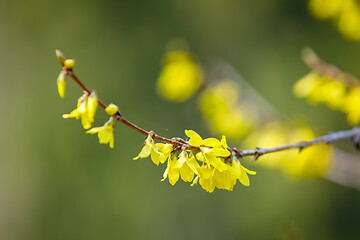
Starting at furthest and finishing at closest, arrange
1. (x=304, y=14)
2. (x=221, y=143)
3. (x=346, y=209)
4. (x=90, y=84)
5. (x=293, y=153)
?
1. (x=90, y=84)
2. (x=304, y=14)
3. (x=346, y=209)
4. (x=293, y=153)
5. (x=221, y=143)

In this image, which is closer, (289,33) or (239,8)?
(289,33)

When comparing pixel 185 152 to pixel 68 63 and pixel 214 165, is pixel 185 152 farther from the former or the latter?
pixel 68 63

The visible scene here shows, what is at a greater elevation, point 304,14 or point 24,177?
point 24,177

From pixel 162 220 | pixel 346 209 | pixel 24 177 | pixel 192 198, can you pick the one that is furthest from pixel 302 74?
pixel 24 177

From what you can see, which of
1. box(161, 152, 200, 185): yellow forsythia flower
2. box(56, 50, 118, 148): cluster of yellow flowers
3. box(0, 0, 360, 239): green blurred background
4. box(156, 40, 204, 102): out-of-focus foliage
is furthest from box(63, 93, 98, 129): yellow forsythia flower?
box(0, 0, 360, 239): green blurred background

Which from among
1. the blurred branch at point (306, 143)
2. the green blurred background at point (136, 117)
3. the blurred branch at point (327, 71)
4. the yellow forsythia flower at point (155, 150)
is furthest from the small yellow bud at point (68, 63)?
the green blurred background at point (136, 117)

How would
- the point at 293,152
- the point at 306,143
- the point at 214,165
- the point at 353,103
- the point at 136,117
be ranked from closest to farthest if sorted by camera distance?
1. the point at 214,165
2. the point at 306,143
3. the point at 353,103
4. the point at 293,152
5. the point at 136,117

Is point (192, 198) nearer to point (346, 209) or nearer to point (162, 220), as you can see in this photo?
point (162, 220)

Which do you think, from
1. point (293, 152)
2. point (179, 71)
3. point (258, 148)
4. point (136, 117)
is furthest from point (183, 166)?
point (136, 117)
